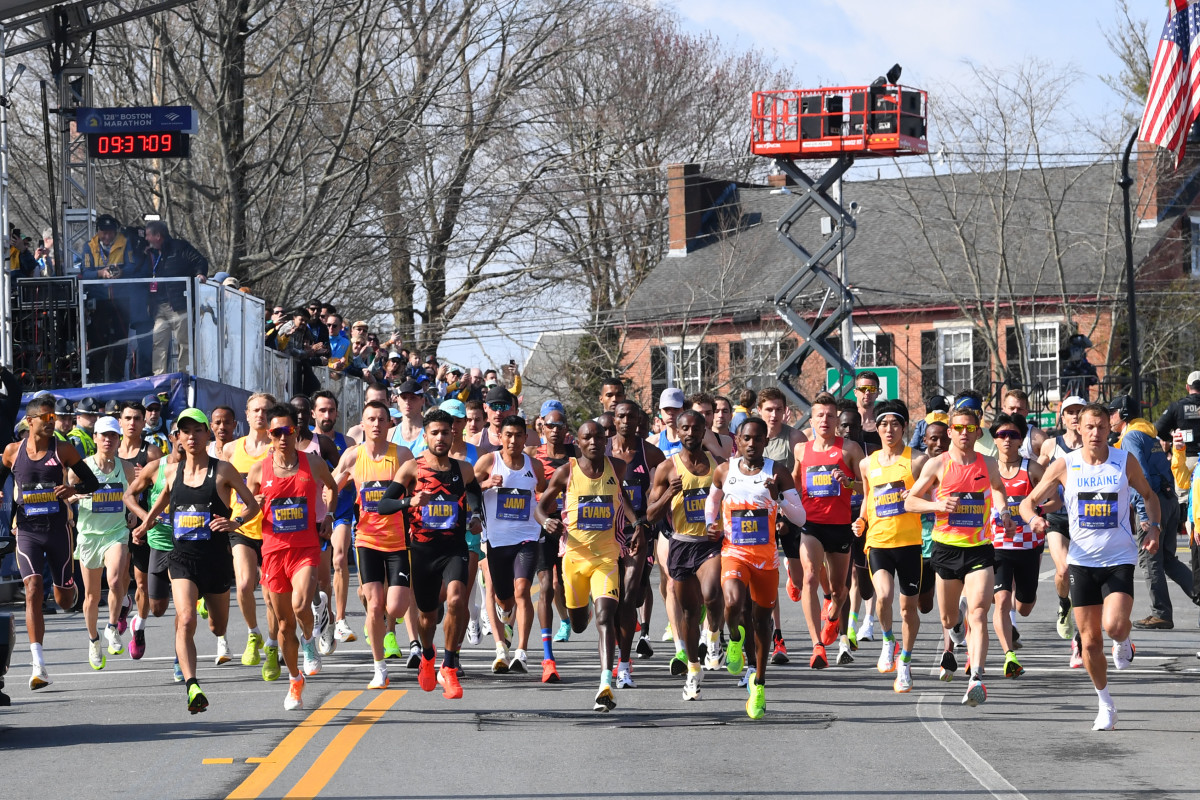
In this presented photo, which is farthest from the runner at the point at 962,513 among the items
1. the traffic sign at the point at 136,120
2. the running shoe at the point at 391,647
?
the traffic sign at the point at 136,120

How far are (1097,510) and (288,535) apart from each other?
16.0 ft

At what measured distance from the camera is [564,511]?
457 inches

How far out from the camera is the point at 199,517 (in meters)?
10.9

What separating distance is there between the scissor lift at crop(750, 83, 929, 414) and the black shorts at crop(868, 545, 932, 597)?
2511 cm

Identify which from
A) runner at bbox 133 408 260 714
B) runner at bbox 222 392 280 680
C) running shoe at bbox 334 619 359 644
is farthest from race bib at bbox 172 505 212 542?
running shoe at bbox 334 619 359 644

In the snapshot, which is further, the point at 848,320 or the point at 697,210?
the point at 697,210

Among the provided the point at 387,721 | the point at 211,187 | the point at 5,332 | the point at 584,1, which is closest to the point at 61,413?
the point at 5,332

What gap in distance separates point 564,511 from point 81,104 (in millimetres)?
15693

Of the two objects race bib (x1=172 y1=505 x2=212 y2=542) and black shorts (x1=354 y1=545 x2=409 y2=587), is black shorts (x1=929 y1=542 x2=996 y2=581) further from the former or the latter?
race bib (x1=172 y1=505 x2=212 y2=542)

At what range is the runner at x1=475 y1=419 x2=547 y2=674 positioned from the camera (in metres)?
12.4

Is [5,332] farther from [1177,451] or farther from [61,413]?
[1177,451]

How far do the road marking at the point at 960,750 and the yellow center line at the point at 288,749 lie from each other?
11.0 ft

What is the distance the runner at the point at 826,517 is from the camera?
13.1 m

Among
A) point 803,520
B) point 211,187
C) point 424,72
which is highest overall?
point 424,72
